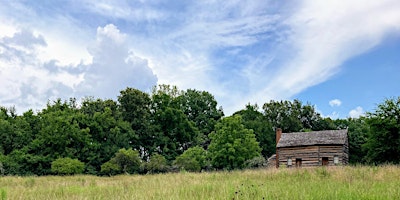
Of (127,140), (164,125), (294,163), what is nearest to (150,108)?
(164,125)

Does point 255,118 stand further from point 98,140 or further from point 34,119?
point 34,119

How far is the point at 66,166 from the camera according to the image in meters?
39.5

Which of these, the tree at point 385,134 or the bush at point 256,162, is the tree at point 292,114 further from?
the tree at point 385,134

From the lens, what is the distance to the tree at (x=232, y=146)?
4328cm

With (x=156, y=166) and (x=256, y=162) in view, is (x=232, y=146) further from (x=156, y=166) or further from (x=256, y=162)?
(x=156, y=166)

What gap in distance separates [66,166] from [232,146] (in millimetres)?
17932

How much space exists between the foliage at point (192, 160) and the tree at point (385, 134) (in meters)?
17.7

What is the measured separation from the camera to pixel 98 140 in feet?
162

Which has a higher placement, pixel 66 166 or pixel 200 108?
pixel 200 108

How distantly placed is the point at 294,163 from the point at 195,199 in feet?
126

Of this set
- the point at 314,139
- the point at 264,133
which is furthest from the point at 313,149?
the point at 264,133

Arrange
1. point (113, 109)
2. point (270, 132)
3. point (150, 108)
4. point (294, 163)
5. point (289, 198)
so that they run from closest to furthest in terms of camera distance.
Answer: point (289, 198) → point (294, 163) → point (113, 109) → point (150, 108) → point (270, 132)

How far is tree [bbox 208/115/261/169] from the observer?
142 feet

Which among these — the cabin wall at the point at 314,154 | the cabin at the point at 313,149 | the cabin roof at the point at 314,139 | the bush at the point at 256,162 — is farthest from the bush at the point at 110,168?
the cabin roof at the point at 314,139
